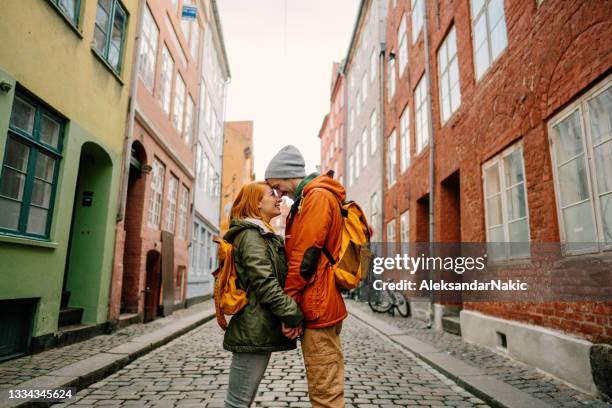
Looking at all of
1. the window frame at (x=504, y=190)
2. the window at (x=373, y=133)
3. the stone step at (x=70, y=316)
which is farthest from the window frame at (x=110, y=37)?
the window at (x=373, y=133)

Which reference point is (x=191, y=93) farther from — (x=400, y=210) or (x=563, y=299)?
(x=563, y=299)

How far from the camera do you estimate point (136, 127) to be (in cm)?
1022

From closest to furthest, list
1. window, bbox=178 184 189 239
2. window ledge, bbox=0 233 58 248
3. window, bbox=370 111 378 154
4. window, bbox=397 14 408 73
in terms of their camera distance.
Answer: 1. window ledge, bbox=0 233 58 248
2. window, bbox=397 14 408 73
3. window, bbox=178 184 189 239
4. window, bbox=370 111 378 154

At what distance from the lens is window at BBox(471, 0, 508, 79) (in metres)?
7.30

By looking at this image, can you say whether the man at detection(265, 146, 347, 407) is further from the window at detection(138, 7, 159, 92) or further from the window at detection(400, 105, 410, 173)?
the window at detection(400, 105, 410, 173)

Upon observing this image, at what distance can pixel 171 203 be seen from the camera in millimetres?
14070

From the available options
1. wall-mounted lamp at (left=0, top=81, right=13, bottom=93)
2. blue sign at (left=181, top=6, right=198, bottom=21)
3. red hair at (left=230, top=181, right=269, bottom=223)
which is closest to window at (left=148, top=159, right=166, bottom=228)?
blue sign at (left=181, top=6, right=198, bottom=21)

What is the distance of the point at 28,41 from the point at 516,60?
6730 mm

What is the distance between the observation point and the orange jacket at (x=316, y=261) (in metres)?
2.38

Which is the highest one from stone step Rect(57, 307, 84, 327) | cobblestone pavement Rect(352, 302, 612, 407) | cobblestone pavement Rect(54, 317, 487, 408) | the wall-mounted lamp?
the wall-mounted lamp

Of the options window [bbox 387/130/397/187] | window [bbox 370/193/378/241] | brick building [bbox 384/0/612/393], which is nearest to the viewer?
brick building [bbox 384/0/612/393]

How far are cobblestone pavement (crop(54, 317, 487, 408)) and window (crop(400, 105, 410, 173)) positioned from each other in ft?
25.4

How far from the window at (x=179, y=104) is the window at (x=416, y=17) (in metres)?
7.35

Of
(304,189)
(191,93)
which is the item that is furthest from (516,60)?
(191,93)
